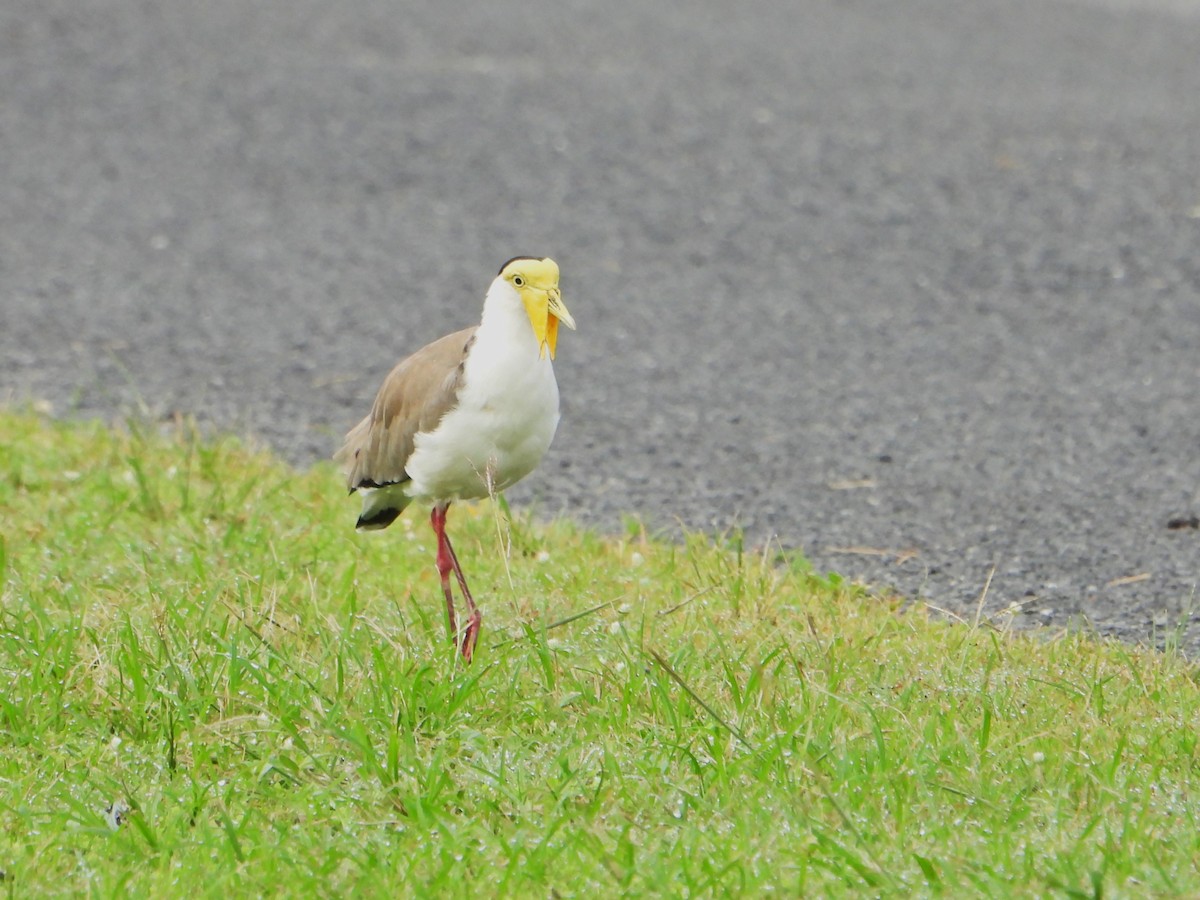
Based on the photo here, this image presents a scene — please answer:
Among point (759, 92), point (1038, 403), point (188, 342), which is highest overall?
point (759, 92)

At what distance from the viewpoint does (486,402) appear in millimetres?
4453

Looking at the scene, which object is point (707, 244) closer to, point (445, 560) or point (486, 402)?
point (445, 560)

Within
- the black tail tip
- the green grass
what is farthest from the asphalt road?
the black tail tip

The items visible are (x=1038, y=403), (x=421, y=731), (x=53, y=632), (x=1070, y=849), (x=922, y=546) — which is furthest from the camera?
(x=1038, y=403)

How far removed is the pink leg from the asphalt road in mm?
1114

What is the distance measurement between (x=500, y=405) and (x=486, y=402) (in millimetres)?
41

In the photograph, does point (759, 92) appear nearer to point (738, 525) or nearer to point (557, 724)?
point (738, 525)

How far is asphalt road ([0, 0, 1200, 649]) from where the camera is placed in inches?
249

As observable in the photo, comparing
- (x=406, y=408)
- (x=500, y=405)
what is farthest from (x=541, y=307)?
(x=406, y=408)

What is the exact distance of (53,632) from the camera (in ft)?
14.5

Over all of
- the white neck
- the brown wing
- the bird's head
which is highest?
the bird's head

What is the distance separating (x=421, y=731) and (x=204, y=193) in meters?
6.68

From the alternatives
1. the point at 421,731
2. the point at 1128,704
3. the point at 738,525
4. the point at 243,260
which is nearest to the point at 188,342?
the point at 243,260

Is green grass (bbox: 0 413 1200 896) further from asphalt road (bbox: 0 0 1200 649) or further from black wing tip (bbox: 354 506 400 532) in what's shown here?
asphalt road (bbox: 0 0 1200 649)
